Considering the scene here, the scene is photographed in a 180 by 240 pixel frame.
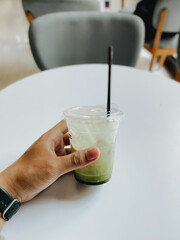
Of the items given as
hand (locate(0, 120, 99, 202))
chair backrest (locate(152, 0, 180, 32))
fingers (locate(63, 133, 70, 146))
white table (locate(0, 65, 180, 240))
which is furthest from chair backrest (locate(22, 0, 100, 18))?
hand (locate(0, 120, 99, 202))

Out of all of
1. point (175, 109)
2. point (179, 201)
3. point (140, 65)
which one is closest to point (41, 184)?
point (179, 201)

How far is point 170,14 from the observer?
204 centimetres

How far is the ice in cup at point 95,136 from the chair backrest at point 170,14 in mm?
1849

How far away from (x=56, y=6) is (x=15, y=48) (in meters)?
1.38

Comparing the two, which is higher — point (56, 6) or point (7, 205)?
point (56, 6)

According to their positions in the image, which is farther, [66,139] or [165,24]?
[165,24]

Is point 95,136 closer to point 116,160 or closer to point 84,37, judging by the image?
point 116,160

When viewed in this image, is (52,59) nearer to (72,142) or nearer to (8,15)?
(72,142)

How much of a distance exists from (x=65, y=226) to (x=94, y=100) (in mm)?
488

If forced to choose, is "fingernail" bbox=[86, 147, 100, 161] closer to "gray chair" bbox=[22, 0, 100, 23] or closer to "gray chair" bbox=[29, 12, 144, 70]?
"gray chair" bbox=[29, 12, 144, 70]

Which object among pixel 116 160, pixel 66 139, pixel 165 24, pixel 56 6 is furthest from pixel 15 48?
pixel 116 160

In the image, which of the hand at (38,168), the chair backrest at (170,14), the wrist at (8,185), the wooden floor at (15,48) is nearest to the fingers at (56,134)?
the hand at (38,168)

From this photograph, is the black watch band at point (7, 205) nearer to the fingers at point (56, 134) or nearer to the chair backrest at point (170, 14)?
the fingers at point (56, 134)

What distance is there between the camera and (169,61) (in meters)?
2.85
